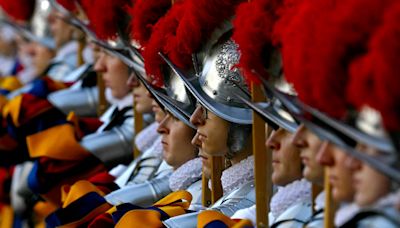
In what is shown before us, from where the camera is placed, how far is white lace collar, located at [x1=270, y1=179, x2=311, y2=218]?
343 centimetres

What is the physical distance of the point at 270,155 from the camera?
3.73 meters

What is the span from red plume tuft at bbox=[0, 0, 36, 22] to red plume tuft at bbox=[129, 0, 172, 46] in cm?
278

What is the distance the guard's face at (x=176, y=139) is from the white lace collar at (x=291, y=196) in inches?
35.9

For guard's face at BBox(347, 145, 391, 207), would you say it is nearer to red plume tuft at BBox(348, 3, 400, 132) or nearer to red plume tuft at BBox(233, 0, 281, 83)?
red plume tuft at BBox(348, 3, 400, 132)

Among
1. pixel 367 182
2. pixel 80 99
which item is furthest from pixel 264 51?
pixel 80 99

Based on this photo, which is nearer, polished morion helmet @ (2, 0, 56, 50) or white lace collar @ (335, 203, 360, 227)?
white lace collar @ (335, 203, 360, 227)

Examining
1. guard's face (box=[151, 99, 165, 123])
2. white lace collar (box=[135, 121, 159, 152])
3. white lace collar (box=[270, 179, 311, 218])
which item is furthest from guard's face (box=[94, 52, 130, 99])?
white lace collar (box=[270, 179, 311, 218])

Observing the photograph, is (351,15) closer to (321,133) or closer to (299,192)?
(321,133)

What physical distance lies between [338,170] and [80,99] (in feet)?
11.2

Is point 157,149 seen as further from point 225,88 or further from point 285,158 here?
point 285,158

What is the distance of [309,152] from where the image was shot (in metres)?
3.16

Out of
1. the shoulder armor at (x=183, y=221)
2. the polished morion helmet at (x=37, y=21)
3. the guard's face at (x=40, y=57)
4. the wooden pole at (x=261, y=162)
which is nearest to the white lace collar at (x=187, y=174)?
the shoulder armor at (x=183, y=221)

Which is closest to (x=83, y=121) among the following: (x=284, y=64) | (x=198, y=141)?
(x=198, y=141)

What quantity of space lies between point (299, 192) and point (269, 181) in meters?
0.30
